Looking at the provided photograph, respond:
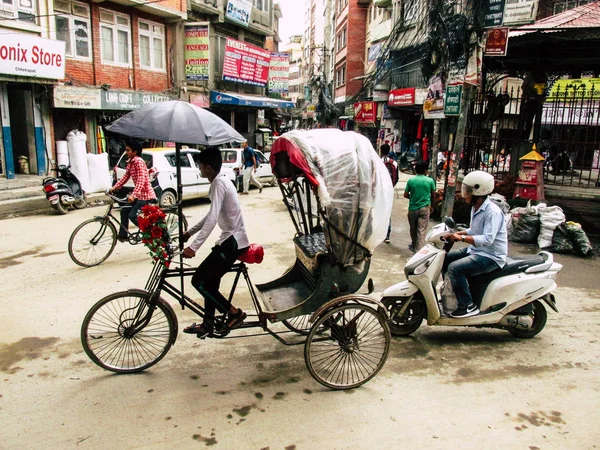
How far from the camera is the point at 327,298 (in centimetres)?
391

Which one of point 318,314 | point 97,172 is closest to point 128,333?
point 318,314

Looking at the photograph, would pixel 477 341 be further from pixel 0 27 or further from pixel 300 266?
pixel 0 27

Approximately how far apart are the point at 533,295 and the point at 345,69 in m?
40.1

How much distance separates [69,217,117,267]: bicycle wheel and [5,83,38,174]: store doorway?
10326 millimetres

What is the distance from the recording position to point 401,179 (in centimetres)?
2128

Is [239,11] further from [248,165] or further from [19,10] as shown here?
[248,165]

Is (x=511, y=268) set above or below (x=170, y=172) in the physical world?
below

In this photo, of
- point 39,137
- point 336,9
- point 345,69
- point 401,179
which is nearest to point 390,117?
point 401,179

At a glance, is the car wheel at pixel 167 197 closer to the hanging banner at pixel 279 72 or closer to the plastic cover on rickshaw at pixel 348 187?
the plastic cover on rickshaw at pixel 348 187

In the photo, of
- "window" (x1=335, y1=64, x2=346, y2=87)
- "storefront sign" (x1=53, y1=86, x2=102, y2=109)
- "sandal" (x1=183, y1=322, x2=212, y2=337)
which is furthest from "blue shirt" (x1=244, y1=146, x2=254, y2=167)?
"window" (x1=335, y1=64, x2=346, y2=87)

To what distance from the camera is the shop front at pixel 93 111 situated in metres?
15.8

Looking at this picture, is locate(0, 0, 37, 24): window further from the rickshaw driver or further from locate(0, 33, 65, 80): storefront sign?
the rickshaw driver

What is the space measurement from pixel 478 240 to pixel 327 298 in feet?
5.21

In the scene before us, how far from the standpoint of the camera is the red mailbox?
9.41 metres
